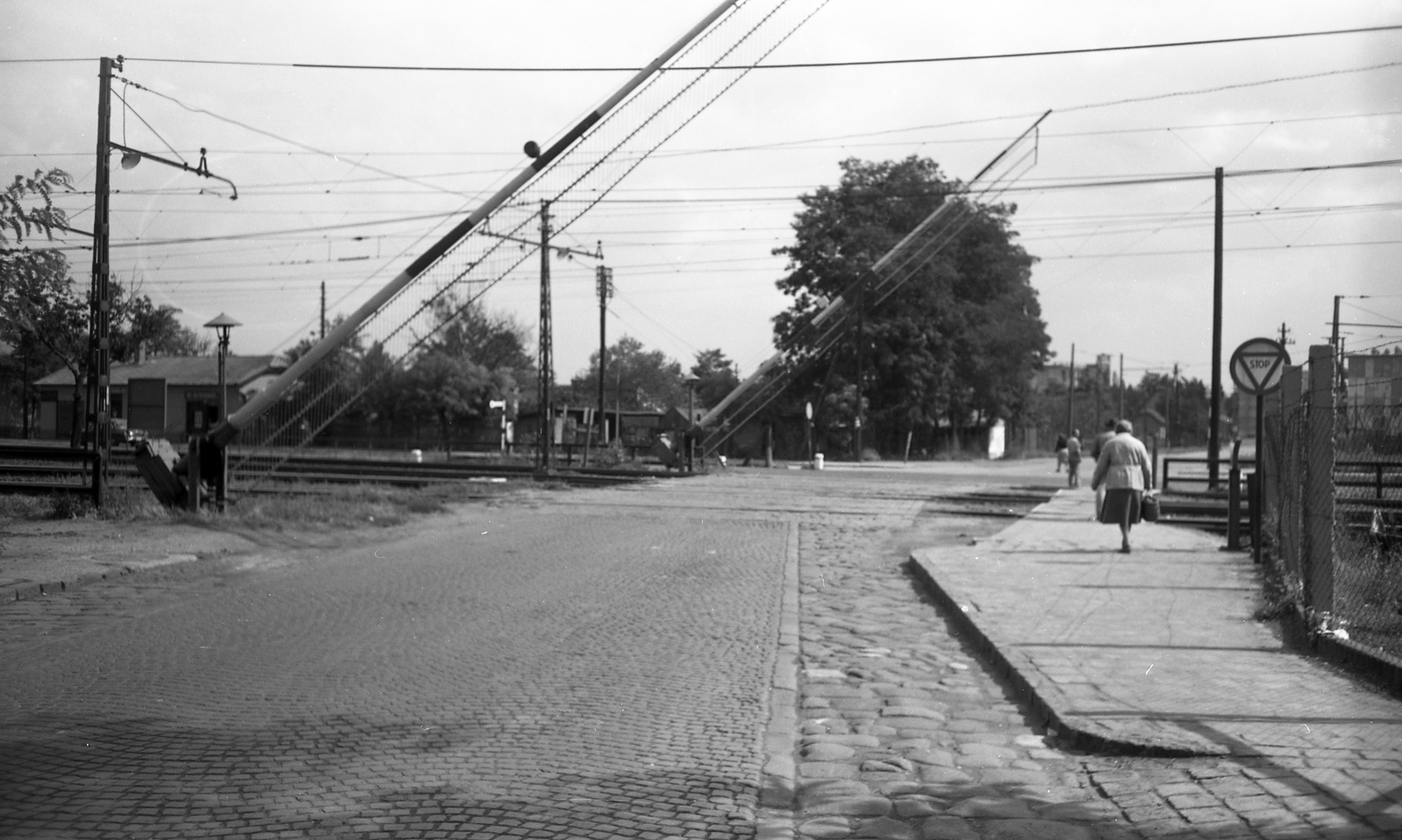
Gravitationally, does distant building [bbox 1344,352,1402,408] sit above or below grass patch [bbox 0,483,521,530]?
above

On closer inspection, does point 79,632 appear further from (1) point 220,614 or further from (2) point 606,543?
(2) point 606,543

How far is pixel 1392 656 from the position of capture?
23.1 ft

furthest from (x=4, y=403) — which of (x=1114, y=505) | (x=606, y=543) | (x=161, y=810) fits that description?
(x=161, y=810)

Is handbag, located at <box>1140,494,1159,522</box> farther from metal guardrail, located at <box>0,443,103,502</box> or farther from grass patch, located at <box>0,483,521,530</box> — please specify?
metal guardrail, located at <box>0,443,103,502</box>

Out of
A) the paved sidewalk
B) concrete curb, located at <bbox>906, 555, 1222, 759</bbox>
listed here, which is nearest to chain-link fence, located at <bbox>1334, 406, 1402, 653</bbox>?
the paved sidewalk

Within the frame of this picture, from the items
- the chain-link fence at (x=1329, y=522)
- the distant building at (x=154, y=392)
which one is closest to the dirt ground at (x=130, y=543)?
the chain-link fence at (x=1329, y=522)

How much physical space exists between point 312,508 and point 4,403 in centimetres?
1476

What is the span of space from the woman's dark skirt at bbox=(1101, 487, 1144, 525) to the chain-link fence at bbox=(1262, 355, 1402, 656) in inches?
96.8

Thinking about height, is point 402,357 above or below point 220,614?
above

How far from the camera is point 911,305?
58.2 metres

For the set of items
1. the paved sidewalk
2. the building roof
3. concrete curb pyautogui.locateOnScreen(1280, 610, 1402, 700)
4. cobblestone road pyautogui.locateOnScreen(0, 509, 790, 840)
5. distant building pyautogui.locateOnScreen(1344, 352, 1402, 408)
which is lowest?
cobblestone road pyautogui.locateOnScreen(0, 509, 790, 840)

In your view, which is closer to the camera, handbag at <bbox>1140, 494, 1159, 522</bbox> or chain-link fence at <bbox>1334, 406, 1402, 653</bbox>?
chain-link fence at <bbox>1334, 406, 1402, 653</bbox>

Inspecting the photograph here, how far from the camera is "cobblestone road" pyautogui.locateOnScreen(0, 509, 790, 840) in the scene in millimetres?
4582

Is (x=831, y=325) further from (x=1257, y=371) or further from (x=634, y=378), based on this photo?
(x=634, y=378)
